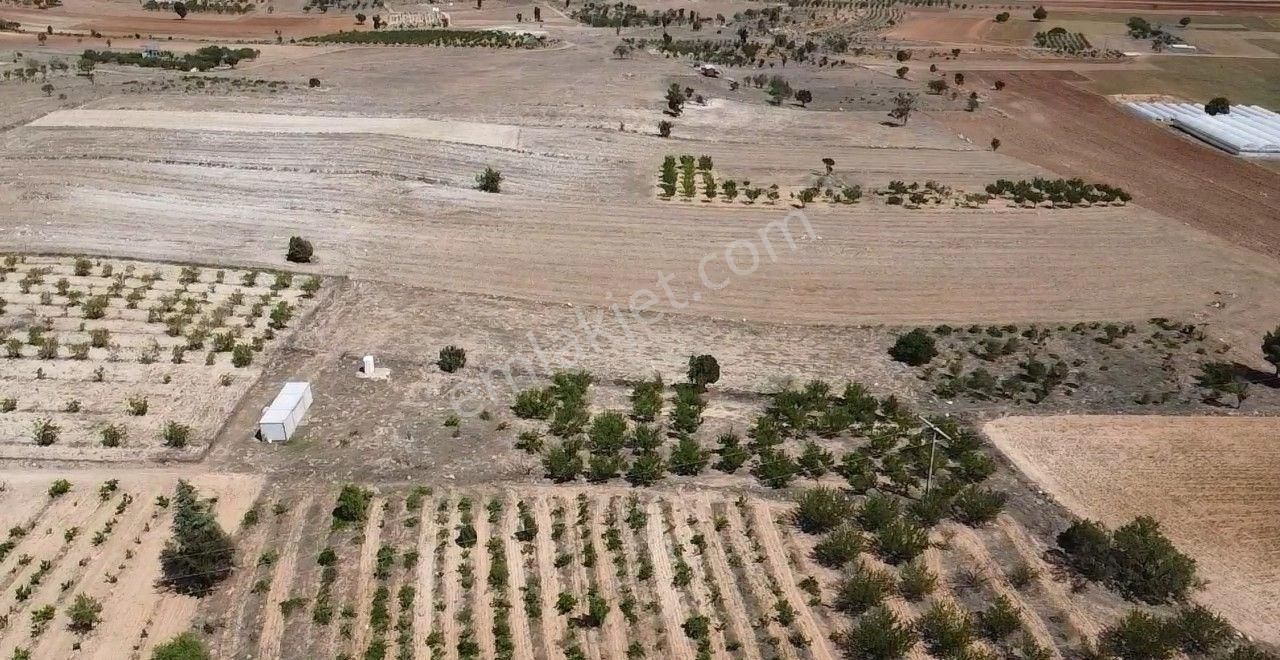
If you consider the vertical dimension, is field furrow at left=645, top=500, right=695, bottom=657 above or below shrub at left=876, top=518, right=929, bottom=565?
below

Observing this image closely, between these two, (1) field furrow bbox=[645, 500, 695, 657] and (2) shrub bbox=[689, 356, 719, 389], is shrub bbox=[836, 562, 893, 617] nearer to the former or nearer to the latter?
(1) field furrow bbox=[645, 500, 695, 657]

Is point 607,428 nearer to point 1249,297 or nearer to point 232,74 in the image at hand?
point 1249,297

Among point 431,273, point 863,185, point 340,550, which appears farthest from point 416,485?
point 863,185

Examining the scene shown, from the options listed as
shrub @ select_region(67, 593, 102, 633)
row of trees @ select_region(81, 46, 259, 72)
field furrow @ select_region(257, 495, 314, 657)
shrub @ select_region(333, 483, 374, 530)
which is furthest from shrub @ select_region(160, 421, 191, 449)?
row of trees @ select_region(81, 46, 259, 72)

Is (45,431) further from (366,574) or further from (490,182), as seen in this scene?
(490,182)

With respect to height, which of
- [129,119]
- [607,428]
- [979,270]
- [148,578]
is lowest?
[148,578]

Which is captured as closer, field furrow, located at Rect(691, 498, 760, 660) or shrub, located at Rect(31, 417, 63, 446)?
field furrow, located at Rect(691, 498, 760, 660)
